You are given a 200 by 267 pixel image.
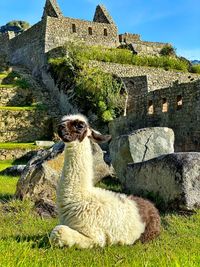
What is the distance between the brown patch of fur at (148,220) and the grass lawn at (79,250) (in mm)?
109

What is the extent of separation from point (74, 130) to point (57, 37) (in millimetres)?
36195

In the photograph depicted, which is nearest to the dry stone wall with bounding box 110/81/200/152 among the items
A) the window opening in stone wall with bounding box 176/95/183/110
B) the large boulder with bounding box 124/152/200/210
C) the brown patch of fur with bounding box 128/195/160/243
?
the window opening in stone wall with bounding box 176/95/183/110

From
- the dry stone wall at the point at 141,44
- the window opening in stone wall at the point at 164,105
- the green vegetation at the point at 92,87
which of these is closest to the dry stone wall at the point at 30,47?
the green vegetation at the point at 92,87

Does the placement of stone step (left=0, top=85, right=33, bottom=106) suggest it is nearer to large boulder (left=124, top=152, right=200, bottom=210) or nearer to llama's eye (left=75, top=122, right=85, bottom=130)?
large boulder (left=124, top=152, right=200, bottom=210)

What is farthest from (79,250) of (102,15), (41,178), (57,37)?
(102,15)

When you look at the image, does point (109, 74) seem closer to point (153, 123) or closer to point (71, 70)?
point (71, 70)

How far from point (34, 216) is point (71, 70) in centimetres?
2656

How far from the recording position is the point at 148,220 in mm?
6977

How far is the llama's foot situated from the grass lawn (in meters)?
0.09

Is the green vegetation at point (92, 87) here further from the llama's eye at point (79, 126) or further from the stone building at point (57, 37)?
the llama's eye at point (79, 126)

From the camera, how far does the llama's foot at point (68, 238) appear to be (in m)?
6.16

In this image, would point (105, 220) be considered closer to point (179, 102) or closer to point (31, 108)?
point (179, 102)

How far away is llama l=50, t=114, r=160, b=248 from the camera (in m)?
6.29

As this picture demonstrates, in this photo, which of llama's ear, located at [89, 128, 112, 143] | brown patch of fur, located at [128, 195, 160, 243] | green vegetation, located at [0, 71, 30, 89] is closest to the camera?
llama's ear, located at [89, 128, 112, 143]
